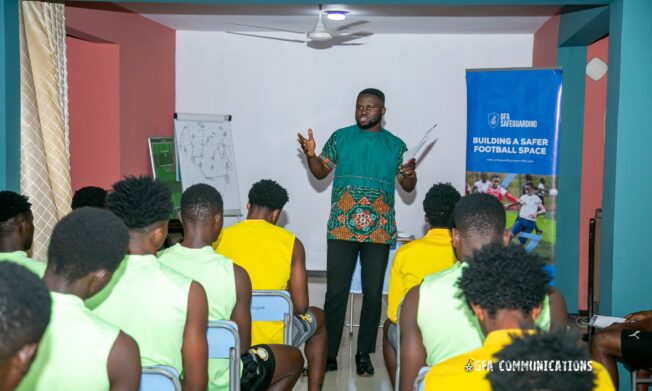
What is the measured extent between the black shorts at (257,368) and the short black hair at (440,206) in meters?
1.03

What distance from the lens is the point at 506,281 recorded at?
69.6 inches

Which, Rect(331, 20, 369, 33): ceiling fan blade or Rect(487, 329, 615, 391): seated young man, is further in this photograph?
Rect(331, 20, 369, 33): ceiling fan blade

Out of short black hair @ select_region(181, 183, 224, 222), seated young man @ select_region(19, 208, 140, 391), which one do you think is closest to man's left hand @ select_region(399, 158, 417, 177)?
short black hair @ select_region(181, 183, 224, 222)

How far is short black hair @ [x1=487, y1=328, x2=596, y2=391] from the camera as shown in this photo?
1.49 m

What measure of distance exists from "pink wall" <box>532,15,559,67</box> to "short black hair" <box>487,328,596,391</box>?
5.58 m

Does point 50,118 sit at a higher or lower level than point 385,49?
lower

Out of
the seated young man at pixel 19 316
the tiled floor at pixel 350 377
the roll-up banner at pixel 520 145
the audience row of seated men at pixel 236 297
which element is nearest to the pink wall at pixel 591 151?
the roll-up banner at pixel 520 145

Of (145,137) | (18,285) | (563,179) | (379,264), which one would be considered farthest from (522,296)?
(145,137)

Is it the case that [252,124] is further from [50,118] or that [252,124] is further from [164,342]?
[164,342]

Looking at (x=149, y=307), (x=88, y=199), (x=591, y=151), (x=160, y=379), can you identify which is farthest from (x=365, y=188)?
(x=591, y=151)

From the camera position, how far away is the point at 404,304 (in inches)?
98.7

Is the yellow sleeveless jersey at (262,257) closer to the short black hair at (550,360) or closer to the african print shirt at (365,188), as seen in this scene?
the african print shirt at (365,188)

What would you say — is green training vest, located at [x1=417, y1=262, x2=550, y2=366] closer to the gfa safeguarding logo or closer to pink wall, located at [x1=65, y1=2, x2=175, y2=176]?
the gfa safeguarding logo

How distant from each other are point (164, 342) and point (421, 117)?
616 cm
